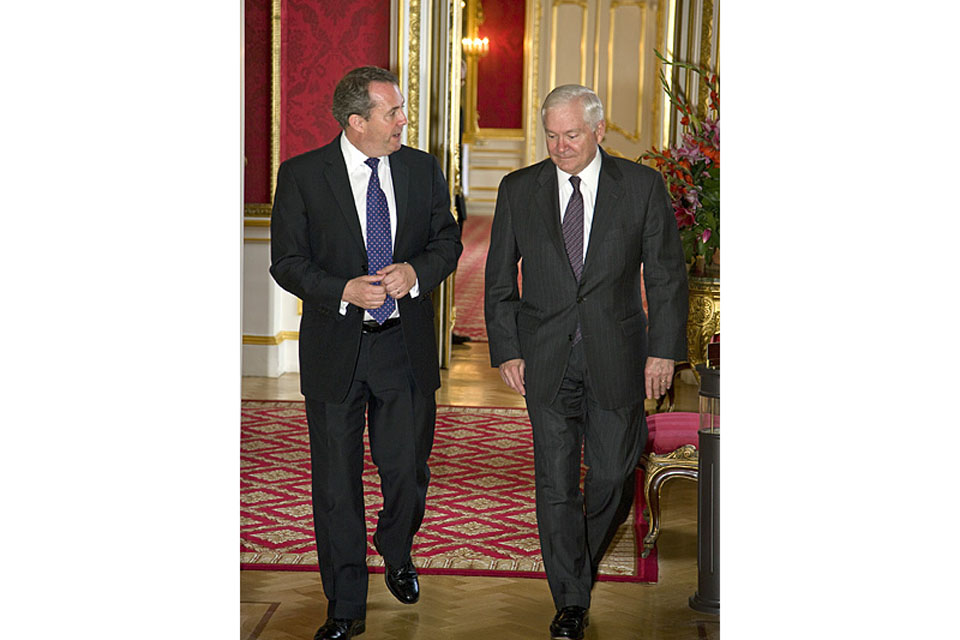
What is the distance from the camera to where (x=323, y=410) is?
3729mm

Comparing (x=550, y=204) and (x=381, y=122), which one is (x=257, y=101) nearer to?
(x=381, y=122)

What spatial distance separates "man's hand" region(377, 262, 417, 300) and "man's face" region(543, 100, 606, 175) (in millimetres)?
550

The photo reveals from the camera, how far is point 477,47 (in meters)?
19.1

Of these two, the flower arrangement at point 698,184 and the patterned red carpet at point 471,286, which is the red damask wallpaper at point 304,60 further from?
the flower arrangement at point 698,184

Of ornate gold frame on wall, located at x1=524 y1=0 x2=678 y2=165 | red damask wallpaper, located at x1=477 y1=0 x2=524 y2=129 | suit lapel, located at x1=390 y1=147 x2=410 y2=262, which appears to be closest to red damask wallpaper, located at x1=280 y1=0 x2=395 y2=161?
suit lapel, located at x1=390 y1=147 x2=410 y2=262

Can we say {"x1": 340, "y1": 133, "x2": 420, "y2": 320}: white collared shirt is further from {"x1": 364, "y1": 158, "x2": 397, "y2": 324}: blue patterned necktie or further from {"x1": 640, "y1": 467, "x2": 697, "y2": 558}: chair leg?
{"x1": 640, "y1": 467, "x2": 697, "y2": 558}: chair leg

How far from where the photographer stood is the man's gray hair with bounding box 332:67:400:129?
365 centimetres

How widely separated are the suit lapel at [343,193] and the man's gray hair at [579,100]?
2.08 ft

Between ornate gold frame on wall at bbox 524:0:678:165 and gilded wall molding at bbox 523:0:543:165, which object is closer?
ornate gold frame on wall at bbox 524:0:678:165

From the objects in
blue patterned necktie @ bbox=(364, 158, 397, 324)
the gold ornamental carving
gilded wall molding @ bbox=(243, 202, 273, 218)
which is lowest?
the gold ornamental carving

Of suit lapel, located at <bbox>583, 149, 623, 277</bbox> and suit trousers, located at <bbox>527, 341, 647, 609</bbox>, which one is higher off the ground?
suit lapel, located at <bbox>583, 149, 623, 277</bbox>

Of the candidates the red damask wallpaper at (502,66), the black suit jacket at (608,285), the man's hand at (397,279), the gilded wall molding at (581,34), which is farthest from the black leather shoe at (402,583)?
the red damask wallpaper at (502,66)
